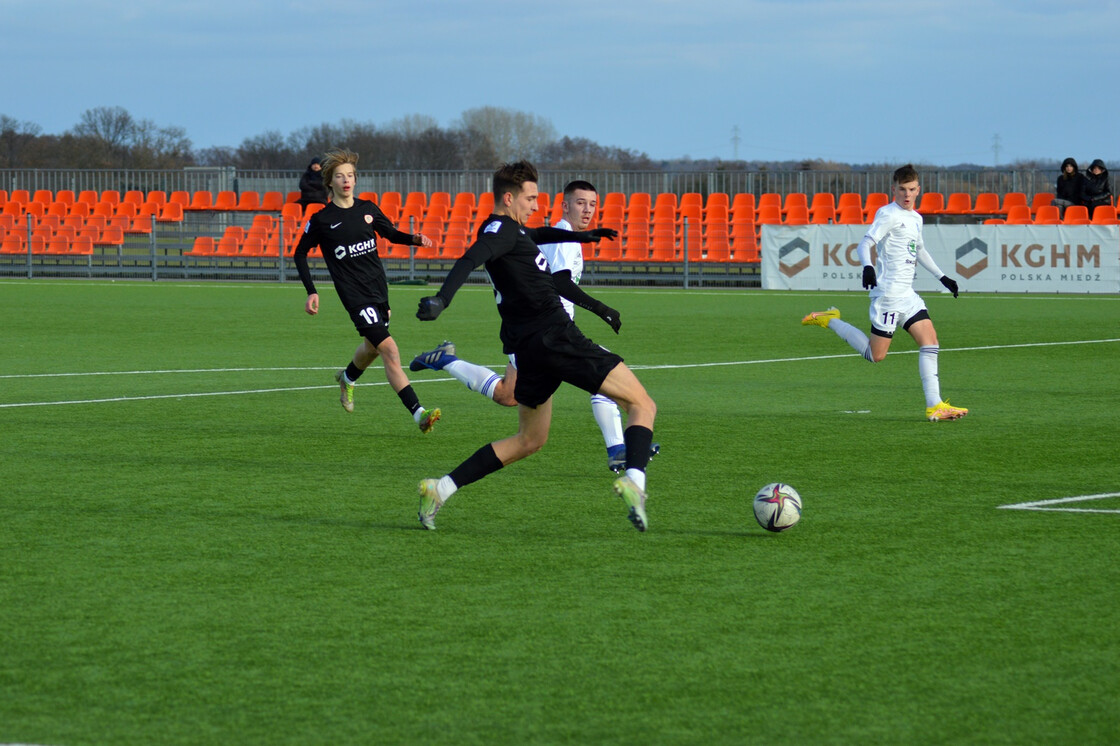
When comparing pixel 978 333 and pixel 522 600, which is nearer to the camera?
pixel 522 600

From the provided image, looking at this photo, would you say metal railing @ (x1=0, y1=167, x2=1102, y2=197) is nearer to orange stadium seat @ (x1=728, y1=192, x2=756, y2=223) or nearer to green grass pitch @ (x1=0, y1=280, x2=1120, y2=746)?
orange stadium seat @ (x1=728, y1=192, x2=756, y2=223)

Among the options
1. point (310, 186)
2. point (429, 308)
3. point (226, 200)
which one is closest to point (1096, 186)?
point (310, 186)

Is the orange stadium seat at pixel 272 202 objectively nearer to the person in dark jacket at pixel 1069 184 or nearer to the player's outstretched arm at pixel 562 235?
the person in dark jacket at pixel 1069 184

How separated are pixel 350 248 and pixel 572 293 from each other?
3784 millimetres

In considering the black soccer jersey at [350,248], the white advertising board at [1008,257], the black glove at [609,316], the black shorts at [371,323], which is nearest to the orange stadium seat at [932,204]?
the white advertising board at [1008,257]

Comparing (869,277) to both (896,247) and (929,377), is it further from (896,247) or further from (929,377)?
(929,377)

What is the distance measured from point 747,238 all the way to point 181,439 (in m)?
25.2

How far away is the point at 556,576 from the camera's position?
19.7ft

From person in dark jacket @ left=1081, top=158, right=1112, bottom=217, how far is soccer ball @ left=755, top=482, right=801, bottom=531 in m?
27.2

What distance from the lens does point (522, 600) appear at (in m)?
5.61

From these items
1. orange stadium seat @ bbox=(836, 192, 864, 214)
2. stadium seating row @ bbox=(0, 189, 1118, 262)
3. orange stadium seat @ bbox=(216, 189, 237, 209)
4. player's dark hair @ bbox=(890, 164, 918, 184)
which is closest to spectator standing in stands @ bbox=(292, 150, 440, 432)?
player's dark hair @ bbox=(890, 164, 918, 184)

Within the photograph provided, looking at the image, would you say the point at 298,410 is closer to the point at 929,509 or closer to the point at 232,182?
the point at 929,509

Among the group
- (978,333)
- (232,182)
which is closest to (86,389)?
(978,333)

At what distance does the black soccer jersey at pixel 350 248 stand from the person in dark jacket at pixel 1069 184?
76.9 ft
